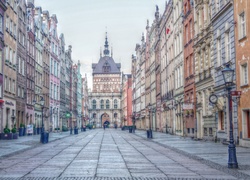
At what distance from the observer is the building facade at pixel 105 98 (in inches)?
7170

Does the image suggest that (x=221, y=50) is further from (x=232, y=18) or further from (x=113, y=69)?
(x=113, y=69)

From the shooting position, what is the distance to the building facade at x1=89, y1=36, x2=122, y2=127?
598 feet

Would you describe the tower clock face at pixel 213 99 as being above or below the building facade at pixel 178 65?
below

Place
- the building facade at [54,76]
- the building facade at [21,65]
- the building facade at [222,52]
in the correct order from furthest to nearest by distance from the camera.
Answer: the building facade at [54,76]
the building facade at [21,65]
the building facade at [222,52]

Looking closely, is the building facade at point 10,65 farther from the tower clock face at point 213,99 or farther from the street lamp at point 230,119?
the street lamp at point 230,119

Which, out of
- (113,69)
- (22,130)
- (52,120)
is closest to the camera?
(22,130)

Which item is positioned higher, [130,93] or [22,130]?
[130,93]

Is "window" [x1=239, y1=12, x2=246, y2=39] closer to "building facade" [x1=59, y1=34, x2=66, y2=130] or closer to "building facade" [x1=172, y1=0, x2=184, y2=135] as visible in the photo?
"building facade" [x1=172, y1=0, x2=184, y2=135]

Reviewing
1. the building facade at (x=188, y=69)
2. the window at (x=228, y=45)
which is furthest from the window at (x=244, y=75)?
the building facade at (x=188, y=69)

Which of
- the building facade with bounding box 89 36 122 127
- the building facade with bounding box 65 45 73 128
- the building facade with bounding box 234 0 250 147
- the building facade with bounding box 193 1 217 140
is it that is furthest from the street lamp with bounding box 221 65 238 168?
the building facade with bounding box 89 36 122 127

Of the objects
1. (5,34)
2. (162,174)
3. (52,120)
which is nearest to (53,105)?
(52,120)

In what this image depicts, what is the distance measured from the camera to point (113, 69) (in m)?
195

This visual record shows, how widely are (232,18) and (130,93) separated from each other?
11406 centimetres

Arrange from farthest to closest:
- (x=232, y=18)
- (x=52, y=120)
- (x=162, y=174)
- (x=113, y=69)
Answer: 1. (x=113, y=69)
2. (x=52, y=120)
3. (x=232, y=18)
4. (x=162, y=174)
